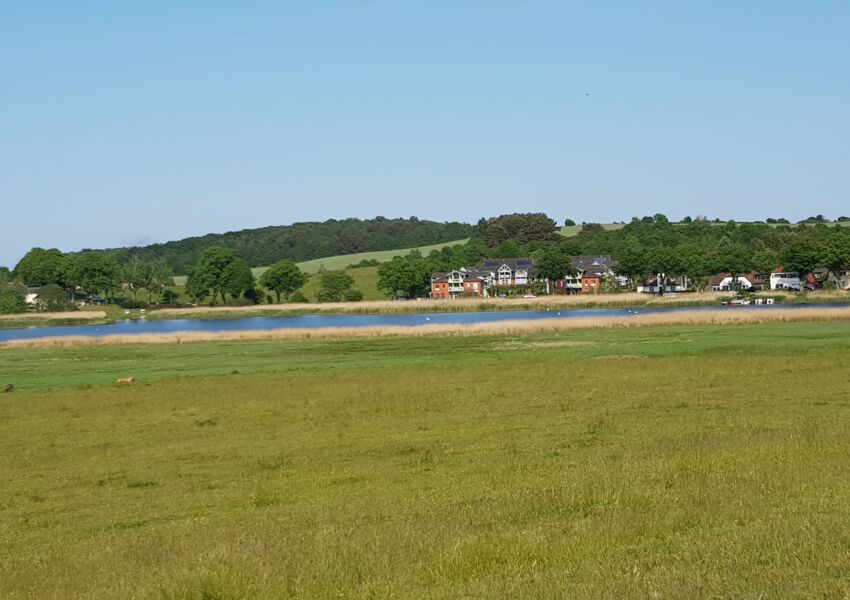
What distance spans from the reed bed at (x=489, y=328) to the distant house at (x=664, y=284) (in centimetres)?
10090

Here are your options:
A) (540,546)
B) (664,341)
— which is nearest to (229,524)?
(540,546)

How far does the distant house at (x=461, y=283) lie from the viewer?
610ft

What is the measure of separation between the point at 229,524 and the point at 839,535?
815 cm

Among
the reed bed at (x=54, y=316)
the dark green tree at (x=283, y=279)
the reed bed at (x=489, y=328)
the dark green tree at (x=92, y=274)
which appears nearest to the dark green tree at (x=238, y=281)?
the dark green tree at (x=283, y=279)

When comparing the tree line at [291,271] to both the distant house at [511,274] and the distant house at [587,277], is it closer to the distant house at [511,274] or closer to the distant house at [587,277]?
the distant house at [587,277]

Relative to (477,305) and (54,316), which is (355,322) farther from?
(54,316)

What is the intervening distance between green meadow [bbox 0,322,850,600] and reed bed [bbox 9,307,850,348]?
29839 millimetres

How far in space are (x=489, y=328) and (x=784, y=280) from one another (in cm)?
10883

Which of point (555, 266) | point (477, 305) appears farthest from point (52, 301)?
point (555, 266)

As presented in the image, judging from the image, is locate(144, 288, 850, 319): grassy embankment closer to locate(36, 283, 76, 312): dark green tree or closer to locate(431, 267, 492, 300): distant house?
locate(36, 283, 76, 312): dark green tree

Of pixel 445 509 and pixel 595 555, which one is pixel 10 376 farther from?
pixel 595 555

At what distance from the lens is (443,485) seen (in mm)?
14781

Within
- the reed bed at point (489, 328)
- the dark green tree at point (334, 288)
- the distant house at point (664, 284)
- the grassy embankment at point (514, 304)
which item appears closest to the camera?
the reed bed at point (489, 328)

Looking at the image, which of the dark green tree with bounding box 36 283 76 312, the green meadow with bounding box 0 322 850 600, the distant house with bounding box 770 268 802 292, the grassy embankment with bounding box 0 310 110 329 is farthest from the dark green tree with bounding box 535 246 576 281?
the green meadow with bounding box 0 322 850 600
